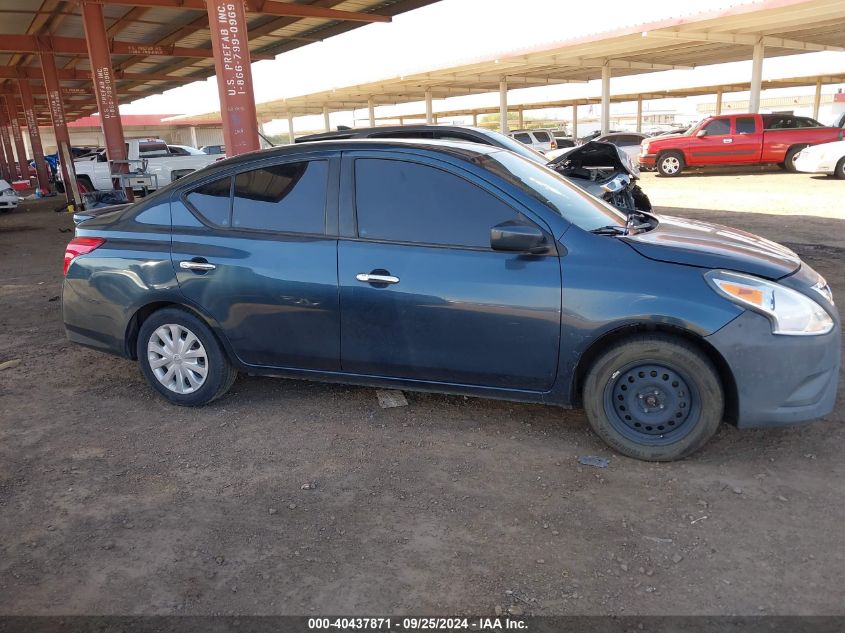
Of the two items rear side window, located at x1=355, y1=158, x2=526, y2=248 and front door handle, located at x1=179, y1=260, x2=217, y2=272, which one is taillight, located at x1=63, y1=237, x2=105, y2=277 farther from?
rear side window, located at x1=355, y1=158, x2=526, y2=248

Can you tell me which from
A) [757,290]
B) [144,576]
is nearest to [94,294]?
[144,576]

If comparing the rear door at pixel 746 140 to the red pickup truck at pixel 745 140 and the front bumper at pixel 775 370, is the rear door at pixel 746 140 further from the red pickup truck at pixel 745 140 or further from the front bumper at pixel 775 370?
the front bumper at pixel 775 370

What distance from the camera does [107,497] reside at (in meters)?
3.17

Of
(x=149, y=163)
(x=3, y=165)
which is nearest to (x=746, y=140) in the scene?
→ (x=149, y=163)

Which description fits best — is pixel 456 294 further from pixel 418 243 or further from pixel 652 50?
pixel 652 50

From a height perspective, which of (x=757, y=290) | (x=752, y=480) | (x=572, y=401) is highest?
(x=757, y=290)

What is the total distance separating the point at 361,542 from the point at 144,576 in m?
0.88

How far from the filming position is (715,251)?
3.28m

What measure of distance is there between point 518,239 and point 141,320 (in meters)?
2.56

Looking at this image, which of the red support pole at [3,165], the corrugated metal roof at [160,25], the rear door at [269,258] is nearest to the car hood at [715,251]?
the rear door at [269,258]

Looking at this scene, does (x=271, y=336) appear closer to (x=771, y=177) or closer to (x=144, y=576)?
(x=144, y=576)

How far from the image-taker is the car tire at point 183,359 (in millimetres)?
4035

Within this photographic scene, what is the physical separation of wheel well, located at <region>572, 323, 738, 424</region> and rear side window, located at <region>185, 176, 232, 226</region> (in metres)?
2.30

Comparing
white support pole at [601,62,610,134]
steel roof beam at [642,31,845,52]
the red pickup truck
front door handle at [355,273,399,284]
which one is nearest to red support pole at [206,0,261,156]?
front door handle at [355,273,399,284]
